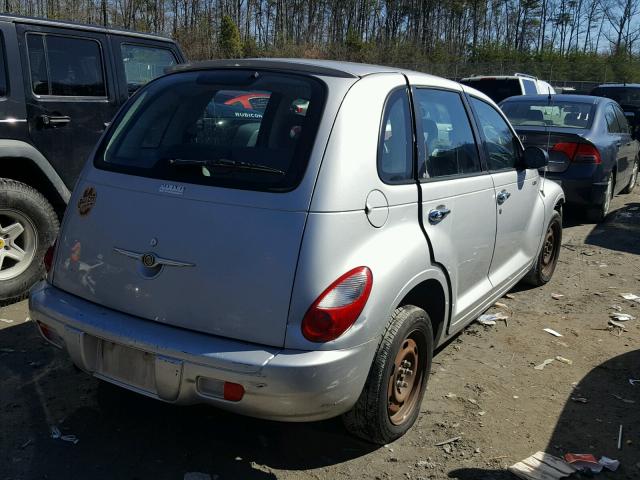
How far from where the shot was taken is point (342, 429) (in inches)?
123

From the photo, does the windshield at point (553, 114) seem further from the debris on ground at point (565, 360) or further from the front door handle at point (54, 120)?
the front door handle at point (54, 120)

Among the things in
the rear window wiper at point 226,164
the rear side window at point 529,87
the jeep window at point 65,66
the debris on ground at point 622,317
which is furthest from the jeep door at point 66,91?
the rear side window at point 529,87

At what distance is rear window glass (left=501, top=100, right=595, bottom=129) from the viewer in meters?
8.23

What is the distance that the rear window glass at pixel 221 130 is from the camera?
2.70 meters

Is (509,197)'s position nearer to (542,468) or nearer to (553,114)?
(542,468)

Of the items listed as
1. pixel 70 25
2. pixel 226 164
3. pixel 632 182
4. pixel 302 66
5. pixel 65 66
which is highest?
pixel 70 25

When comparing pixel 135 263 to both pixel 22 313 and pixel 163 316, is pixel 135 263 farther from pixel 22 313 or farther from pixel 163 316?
pixel 22 313

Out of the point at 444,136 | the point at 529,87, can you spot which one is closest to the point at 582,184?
the point at 444,136

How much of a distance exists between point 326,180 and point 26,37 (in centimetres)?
350

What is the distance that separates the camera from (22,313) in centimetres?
465

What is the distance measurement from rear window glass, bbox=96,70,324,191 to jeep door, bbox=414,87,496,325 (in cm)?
76

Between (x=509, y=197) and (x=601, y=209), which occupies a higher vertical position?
(x=509, y=197)

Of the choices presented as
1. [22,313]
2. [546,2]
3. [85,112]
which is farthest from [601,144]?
[546,2]

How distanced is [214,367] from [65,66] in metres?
3.73
